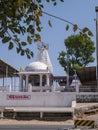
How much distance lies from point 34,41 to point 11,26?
31 cm

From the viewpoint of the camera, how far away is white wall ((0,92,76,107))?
137 ft

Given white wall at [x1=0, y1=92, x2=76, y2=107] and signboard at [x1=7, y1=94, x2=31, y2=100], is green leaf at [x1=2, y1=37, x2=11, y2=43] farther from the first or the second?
signboard at [x1=7, y1=94, x2=31, y2=100]

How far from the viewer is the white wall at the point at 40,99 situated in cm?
4172

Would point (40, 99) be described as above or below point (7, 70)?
below

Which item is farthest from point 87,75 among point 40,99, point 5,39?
point 5,39

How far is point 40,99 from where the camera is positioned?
137ft

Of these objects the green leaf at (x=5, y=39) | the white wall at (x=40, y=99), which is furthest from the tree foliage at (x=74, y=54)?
the green leaf at (x=5, y=39)

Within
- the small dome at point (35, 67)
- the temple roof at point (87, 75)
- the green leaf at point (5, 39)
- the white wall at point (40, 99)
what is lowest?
the white wall at point (40, 99)

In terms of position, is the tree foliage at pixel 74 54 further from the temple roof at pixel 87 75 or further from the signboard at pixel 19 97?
the signboard at pixel 19 97

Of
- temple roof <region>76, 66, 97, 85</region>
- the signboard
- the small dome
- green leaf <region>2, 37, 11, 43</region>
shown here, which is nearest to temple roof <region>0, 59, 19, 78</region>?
the small dome

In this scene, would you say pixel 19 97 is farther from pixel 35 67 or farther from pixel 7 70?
pixel 35 67

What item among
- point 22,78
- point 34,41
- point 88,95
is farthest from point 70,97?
point 34,41

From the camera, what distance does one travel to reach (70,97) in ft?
137

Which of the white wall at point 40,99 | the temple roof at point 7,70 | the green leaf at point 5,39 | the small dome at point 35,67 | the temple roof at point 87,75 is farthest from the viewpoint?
the small dome at point 35,67
